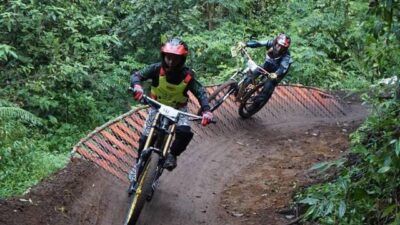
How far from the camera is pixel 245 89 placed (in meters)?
9.88

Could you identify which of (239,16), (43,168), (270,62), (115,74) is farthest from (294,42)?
(43,168)

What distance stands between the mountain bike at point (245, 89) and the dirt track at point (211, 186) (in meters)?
0.47

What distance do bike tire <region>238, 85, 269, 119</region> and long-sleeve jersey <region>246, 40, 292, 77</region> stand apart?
456mm

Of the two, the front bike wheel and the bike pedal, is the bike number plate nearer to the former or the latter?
the front bike wheel

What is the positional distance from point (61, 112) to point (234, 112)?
3.49 metres

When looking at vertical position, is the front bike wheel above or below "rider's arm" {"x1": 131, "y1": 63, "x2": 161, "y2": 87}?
below

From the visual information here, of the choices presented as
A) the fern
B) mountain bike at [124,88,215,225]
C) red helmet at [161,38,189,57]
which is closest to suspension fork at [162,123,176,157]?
mountain bike at [124,88,215,225]

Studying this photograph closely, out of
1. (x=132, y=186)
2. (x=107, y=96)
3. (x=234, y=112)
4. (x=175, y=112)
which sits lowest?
(x=107, y=96)

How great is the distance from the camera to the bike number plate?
5.43 metres

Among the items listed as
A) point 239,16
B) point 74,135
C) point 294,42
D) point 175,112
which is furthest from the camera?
point 239,16

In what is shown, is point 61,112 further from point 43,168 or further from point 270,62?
point 270,62

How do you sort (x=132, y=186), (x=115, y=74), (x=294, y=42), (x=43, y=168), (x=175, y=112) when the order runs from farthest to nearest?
(x=294, y=42), (x=115, y=74), (x=43, y=168), (x=132, y=186), (x=175, y=112)

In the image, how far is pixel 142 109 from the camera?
27.4 feet

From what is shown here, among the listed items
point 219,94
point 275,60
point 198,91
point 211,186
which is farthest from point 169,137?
point 275,60
